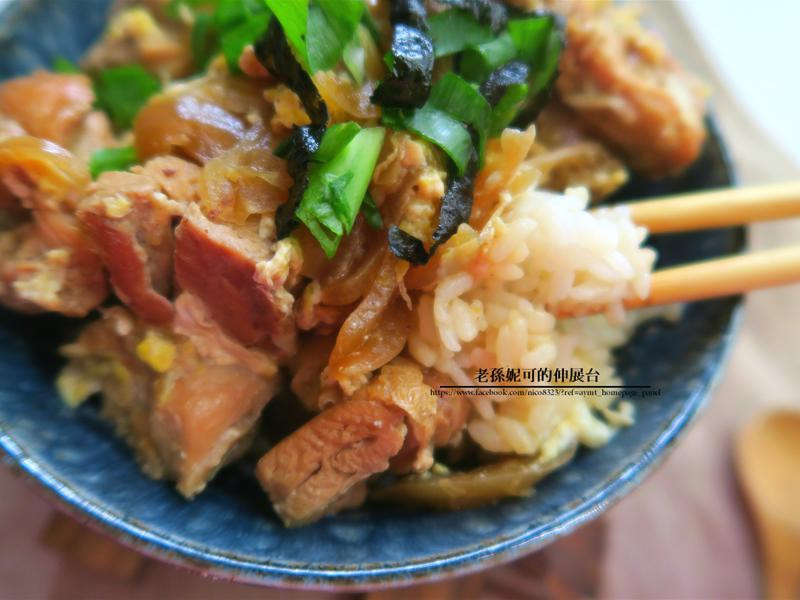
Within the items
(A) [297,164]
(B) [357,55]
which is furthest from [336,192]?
(B) [357,55]

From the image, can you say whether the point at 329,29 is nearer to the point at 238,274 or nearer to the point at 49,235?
the point at 238,274

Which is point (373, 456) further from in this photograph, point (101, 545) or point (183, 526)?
point (101, 545)

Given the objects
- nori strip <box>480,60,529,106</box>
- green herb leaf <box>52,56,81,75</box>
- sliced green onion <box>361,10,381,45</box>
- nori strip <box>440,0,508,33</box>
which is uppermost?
nori strip <box>440,0,508,33</box>

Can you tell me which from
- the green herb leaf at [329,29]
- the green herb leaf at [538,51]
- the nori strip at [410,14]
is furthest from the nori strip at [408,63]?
the green herb leaf at [538,51]

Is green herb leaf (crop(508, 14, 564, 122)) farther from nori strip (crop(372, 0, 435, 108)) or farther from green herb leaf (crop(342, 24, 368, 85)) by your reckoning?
green herb leaf (crop(342, 24, 368, 85))

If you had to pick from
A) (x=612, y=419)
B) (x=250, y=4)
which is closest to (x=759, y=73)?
(x=612, y=419)

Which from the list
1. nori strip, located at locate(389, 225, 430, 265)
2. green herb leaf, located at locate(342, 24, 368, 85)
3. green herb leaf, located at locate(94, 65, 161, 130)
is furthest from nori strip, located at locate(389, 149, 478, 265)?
green herb leaf, located at locate(94, 65, 161, 130)
